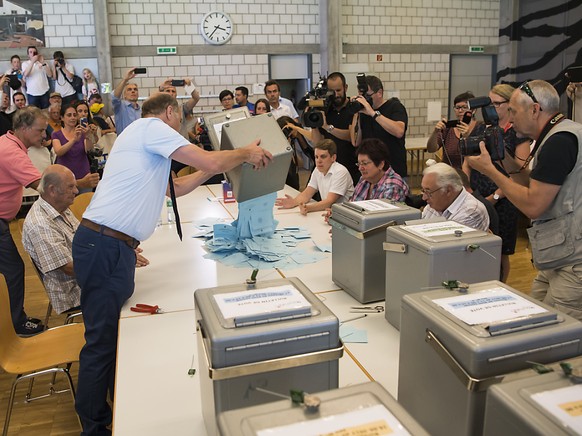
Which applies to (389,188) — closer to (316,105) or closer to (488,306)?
(316,105)

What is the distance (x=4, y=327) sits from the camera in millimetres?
2363

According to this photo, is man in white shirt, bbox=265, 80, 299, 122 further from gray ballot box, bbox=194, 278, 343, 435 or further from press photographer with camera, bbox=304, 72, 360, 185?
gray ballot box, bbox=194, 278, 343, 435

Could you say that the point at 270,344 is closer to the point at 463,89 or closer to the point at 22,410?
the point at 22,410

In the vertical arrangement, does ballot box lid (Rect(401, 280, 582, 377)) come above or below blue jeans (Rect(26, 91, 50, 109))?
below

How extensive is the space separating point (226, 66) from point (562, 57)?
6168 mm

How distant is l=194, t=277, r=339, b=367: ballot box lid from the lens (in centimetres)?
110

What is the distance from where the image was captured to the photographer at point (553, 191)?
2010 mm

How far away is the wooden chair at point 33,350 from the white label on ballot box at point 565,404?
82.1 inches

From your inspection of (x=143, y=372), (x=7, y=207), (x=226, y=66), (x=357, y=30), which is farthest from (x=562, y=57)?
(x=143, y=372)

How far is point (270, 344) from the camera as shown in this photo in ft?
3.67

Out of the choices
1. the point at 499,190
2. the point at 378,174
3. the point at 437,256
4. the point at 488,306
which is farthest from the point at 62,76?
the point at 488,306

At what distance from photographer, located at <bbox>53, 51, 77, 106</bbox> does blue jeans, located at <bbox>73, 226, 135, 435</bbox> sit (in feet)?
23.9

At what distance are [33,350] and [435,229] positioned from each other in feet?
6.25

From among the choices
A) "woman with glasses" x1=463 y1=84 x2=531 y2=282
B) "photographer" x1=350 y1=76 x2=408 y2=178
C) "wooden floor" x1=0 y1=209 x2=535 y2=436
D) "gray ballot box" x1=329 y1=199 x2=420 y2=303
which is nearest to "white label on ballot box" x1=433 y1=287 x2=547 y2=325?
"gray ballot box" x1=329 y1=199 x2=420 y2=303
